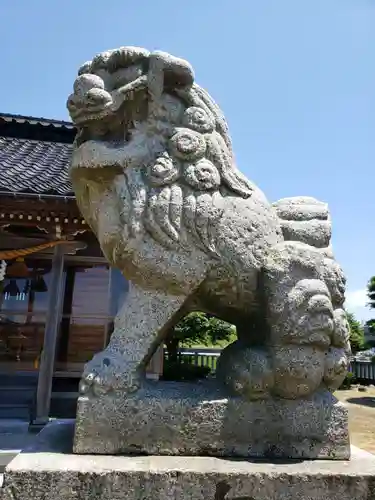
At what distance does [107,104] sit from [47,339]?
18.8 ft

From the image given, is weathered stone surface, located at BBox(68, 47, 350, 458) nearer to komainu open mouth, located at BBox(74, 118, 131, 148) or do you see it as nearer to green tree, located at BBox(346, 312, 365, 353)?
komainu open mouth, located at BBox(74, 118, 131, 148)

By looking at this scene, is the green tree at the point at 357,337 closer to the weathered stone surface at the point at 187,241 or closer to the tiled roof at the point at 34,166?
the tiled roof at the point at 34,166

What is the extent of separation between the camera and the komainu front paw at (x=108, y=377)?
1.63m

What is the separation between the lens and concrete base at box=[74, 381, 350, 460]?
5.30 ft

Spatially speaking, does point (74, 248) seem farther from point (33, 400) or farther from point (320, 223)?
point (320, 223)

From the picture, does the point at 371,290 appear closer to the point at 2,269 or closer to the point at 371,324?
the point at 371,324

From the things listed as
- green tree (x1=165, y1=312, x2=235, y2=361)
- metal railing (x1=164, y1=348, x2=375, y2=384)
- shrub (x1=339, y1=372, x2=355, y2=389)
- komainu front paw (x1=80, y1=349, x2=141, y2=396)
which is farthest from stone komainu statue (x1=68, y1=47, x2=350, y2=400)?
shrub (x1=339, y1=372, x2=355, y2=389)

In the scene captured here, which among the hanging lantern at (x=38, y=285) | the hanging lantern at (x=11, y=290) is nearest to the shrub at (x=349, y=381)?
the hanging lantern at (x=38, y=285)

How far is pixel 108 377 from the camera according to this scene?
5.38 feet

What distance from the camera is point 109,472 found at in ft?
4.72

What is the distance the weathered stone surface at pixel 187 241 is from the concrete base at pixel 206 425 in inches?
1.3

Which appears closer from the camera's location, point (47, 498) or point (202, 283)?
point (47, 498)

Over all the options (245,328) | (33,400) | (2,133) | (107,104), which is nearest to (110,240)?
(107,104)

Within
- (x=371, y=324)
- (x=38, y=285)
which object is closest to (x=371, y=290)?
(x=371, y=324)
